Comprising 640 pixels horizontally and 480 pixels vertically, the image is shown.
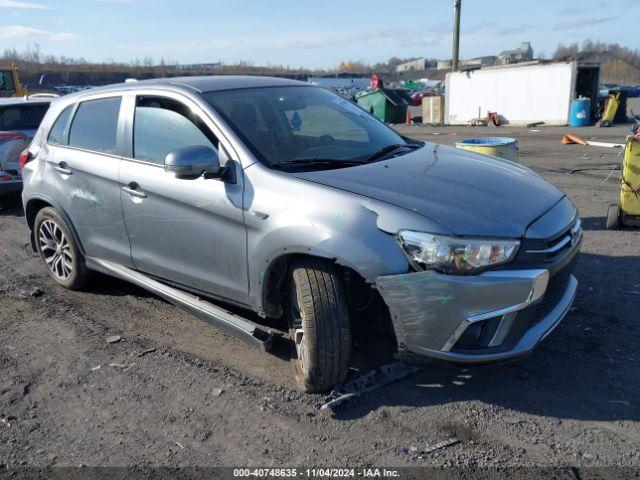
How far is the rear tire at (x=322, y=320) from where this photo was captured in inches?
127

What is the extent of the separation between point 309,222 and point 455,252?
814 millimetres

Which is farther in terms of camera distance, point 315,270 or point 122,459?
point 315,270

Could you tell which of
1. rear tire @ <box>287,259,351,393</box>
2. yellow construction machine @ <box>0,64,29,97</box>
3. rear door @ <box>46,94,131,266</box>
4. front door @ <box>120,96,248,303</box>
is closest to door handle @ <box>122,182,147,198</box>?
front door @ <box>120,96,248,303</box>

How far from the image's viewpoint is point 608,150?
14086 millimetres

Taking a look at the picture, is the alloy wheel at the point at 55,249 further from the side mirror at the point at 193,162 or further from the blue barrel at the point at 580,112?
the blue barrel at the point at 580,112

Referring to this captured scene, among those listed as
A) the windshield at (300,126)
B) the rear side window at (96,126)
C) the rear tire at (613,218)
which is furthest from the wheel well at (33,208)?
the rear tire at (613,218)

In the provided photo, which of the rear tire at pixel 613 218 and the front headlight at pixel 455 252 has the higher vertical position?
the front headlight at pixel 455 252

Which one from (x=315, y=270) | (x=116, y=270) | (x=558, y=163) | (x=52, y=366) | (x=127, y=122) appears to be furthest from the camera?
(x=558, y=163)

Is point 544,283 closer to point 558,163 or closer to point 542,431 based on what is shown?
point 542,431

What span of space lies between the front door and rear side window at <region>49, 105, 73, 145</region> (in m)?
1.13

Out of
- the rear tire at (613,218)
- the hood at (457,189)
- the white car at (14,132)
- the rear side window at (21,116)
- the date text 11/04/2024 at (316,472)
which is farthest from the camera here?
the rear side window at (21,116)

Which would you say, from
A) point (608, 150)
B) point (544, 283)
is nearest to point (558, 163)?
point (608, 150)

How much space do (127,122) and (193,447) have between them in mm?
2525

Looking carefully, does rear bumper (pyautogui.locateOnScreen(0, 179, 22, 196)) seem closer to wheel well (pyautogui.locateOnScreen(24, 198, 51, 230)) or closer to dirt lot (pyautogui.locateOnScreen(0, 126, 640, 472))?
wheel well (pyautogui.locateOnScreen(24, 198, 51, 230))
